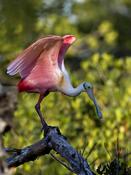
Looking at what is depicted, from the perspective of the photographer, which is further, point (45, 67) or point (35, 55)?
point (45, 67)

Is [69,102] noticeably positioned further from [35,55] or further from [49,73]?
[35,55]

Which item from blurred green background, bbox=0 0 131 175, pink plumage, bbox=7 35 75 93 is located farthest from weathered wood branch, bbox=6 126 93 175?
blurred green background, bbox=0 0 131 175

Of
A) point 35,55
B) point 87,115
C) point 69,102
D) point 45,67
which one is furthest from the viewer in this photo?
point 69,102

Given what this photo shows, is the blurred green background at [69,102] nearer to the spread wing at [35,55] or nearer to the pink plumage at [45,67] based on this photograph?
the pink plumage at [45,67]

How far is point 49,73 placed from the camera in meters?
5.67

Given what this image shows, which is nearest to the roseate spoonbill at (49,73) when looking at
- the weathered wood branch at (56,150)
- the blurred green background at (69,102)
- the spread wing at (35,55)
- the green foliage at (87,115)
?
the spread wing at (35,55)

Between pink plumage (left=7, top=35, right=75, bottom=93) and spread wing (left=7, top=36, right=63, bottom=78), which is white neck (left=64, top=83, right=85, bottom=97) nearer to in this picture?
pink plumage (left=7, top=35, right=75, bottom=93)

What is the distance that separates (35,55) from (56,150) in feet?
3.34

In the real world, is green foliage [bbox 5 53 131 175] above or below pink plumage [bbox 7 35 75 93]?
below

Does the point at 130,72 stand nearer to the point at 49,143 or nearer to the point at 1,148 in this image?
the point at 49,143

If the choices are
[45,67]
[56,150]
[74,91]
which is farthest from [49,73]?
[56,150]

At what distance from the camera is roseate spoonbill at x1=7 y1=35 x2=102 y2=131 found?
5469mm

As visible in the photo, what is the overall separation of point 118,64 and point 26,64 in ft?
16.0

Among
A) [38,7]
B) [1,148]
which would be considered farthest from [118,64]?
[1,148]
